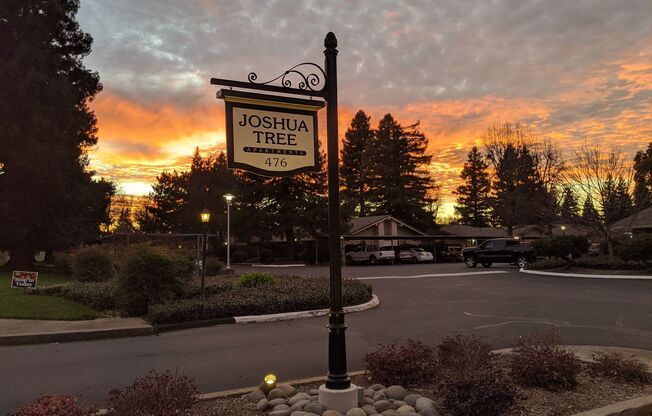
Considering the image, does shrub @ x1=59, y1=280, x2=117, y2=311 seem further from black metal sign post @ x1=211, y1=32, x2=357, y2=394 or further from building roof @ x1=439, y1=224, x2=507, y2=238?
building roof @ x1=439, y1=224, x2=507, y2=238

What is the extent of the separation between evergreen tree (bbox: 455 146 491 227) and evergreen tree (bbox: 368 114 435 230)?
15692 mm

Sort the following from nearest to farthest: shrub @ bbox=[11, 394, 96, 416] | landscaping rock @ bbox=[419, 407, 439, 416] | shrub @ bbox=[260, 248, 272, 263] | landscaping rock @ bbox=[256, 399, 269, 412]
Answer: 1. shrub @ bbox=[11, 394, 96, 416]
2. landscaping rock @ bbox=[419, 407, 439, 416]
3. landscaping rock @ bbox=[256, 399, 269, 412]
4. shrub @ bbox=[260, 248, 272, 263]

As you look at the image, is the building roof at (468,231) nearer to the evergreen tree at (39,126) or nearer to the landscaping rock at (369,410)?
the evergreen tree at (39,126)

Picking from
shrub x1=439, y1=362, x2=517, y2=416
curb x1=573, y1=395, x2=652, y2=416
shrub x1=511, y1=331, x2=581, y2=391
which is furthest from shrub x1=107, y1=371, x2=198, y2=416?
curb x1=573, y1=395, x2=652, y2=416

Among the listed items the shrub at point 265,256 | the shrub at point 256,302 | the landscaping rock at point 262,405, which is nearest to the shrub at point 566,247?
the shrub at point 256,302

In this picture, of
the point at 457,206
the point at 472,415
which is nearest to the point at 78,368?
the point at 472,415

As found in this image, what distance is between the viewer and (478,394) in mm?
4512

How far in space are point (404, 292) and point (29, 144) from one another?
83.0 ft

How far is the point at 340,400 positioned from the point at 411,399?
797 millimetres

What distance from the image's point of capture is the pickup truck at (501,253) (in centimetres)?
3291

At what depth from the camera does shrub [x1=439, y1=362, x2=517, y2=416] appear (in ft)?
14.7

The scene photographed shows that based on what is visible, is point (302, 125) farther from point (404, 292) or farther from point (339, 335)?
point (404, 292)

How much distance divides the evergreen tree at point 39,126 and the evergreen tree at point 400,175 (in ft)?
141

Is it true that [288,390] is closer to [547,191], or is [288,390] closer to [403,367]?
[403,367]
